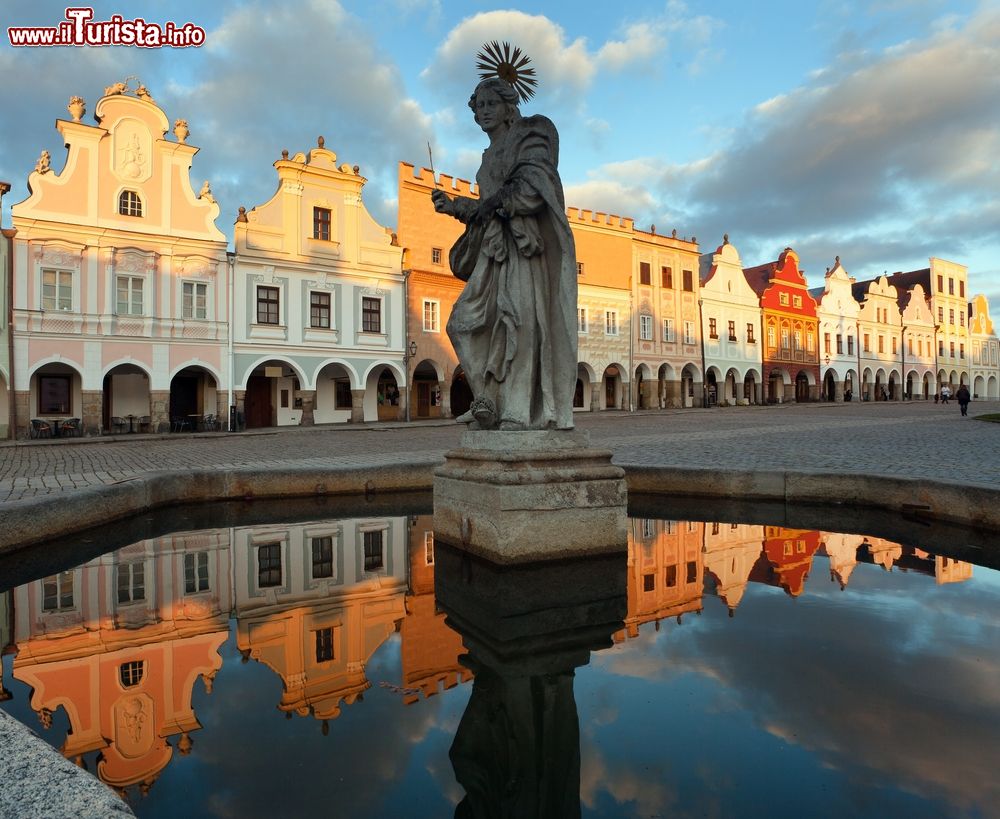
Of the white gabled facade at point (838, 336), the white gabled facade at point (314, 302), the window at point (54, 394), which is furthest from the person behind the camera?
the white gabled facade at point (838, 336)

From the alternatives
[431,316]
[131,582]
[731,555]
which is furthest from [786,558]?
[431,316]

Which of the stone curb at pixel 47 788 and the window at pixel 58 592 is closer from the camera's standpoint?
the stone curb at pixel 47 788

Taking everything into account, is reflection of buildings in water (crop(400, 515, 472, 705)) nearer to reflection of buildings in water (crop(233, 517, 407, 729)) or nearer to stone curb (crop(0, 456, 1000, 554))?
reflection of buildings in water (crop(233, 517, 407, 729))

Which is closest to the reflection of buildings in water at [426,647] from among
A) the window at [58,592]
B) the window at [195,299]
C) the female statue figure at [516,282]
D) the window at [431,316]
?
the female statue figure at [516,282]

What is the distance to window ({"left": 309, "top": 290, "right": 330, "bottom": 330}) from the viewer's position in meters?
26.6

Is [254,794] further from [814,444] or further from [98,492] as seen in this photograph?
[814,444]

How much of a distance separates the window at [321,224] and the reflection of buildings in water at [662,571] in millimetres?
24672

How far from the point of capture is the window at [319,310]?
2661 cm

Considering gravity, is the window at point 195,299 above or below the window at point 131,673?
above

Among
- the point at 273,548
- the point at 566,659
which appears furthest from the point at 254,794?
the point at 273,548

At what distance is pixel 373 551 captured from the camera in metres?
4.21

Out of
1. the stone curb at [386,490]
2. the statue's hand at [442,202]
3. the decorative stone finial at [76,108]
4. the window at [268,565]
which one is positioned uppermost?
the decorative stone finial at [76,108]

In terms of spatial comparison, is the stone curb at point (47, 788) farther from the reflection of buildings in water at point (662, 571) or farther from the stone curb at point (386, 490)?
the stone curb at point (386, 490)

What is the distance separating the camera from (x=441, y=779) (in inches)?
67.0
